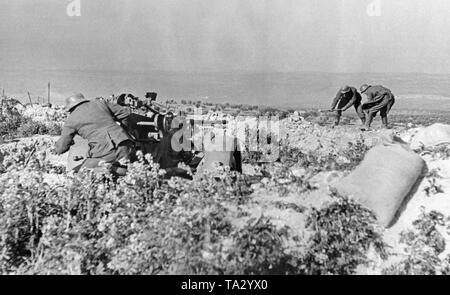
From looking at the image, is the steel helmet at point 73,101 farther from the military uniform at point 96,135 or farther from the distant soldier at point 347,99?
the distant soldier at point 347,99

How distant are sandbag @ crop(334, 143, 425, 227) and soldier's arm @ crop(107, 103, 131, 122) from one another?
267 centimetres

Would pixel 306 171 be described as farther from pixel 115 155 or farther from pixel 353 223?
pixel 115 155

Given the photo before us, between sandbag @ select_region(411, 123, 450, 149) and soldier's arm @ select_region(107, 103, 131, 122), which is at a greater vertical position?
soldier's arm @ select_region(107, 103, 131, 122)

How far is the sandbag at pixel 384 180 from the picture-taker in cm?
439

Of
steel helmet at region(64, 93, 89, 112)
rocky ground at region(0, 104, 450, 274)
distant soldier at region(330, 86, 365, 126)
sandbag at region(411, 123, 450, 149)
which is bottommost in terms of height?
rocky ground at region(0, 104, 450, 274)

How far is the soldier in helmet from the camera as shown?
17.1 ft

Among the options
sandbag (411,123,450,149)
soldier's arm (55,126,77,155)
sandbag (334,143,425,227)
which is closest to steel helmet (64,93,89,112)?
soldier's arm (55,126,77,155)

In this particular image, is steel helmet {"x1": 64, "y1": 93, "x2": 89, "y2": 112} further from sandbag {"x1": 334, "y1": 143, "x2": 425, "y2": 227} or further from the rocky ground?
sandbag {"x1": 334, "y1": 143, "x2": 425, "y2": 227}

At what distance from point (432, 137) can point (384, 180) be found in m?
2.08

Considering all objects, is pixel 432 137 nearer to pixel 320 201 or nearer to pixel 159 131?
pixel 320 201

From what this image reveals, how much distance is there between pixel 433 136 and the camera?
20.2 ft

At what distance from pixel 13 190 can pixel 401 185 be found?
12.1ft

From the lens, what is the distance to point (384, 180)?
177 inches

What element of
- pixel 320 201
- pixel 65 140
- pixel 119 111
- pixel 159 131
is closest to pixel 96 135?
pixel 65 140
